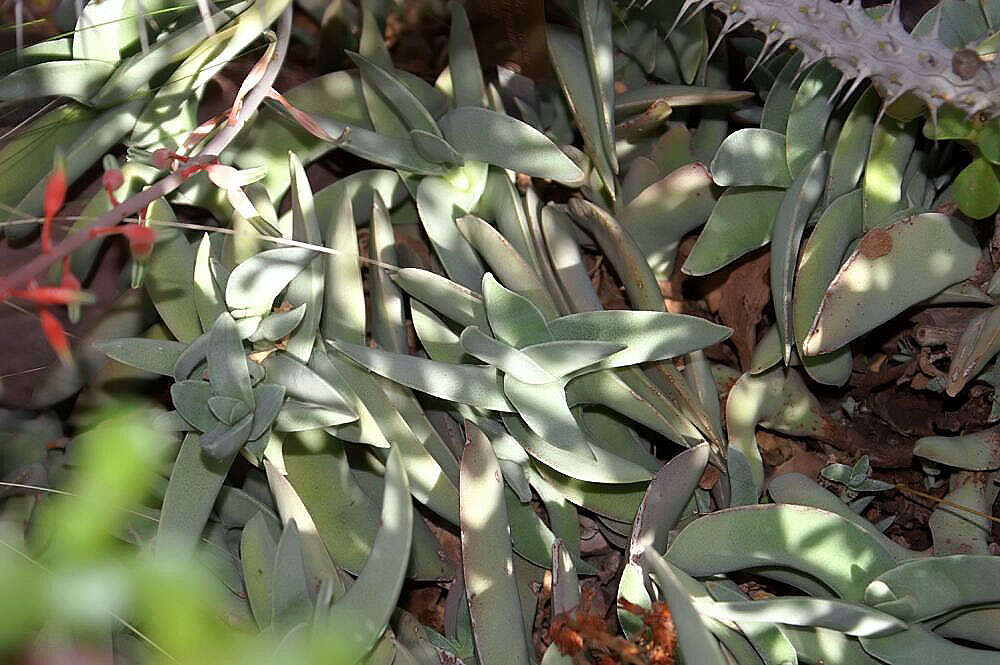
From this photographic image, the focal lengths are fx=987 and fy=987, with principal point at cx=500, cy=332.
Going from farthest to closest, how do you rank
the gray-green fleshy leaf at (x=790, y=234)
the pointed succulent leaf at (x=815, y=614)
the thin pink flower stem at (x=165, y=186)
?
1. the gray-green fleshy leaf at (x=790, y=234)
2. the pointed succulent leaf at (x=815, y=614)
3. the thin pink flower stem at (x=165, y=186)

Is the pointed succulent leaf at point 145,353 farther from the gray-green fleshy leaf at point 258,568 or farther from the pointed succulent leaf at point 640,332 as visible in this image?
the pointed succulent leaf at point 640,332

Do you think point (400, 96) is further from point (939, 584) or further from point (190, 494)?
point (939, 584)

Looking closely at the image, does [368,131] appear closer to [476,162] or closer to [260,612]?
[476,162]

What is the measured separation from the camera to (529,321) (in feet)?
2.04

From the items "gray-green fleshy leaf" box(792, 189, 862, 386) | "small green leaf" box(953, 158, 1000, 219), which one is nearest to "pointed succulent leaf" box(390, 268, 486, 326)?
"gray-green fleshy leaf" box(792, 189, 862, 386)

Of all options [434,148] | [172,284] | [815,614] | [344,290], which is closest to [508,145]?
[434,148]

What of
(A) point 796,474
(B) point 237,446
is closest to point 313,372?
(B) point 237,446

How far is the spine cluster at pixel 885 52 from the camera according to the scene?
554mm

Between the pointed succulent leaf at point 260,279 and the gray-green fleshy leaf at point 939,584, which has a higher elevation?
the pointed succulent leaf at point 260,279

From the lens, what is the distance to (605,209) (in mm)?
727

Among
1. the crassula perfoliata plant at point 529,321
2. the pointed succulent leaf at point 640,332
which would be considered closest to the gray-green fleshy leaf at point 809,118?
the crassula perfoliata plant at point 529,321

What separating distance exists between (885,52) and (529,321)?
26 cm

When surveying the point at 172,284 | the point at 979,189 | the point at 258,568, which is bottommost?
the point at 258,568

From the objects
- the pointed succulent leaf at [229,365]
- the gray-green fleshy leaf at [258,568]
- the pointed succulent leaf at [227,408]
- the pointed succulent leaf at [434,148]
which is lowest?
the gray-green fleshy leaf at [258,568]
